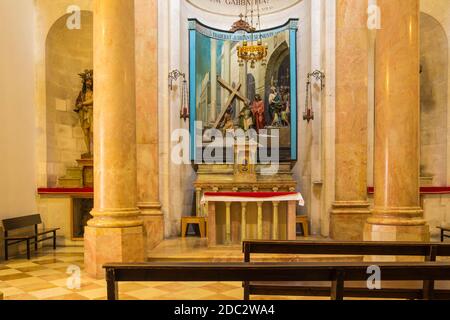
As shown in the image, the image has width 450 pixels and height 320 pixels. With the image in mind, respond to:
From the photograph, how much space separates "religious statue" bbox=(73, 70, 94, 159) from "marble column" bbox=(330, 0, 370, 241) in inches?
226

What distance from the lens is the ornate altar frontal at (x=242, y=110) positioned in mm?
8852

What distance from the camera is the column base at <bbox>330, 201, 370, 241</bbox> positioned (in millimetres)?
7824

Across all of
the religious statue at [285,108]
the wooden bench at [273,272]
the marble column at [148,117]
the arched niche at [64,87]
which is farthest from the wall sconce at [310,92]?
the wooden bench at [273,272]

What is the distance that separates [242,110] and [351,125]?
342cm

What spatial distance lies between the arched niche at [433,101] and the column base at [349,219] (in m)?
2.57

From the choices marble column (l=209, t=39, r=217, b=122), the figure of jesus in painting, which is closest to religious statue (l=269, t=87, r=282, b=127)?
the figure of jesus in painting

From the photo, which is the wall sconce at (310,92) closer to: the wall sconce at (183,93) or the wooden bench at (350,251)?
the wall sconce at (183,93)

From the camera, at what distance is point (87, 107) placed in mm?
9086

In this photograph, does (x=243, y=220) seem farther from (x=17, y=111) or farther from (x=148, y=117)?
(x=17, y=111)

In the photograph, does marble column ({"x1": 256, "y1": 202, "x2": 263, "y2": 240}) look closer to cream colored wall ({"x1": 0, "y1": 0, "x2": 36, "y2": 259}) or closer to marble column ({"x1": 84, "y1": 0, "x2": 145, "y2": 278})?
marble column ({"x1": 84, "y1": 0, "x2": 145, "y2": 278})

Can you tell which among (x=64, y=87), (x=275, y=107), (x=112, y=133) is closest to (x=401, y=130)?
(x=112, y=133)

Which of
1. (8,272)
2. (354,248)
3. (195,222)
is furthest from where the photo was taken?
(195,222)
